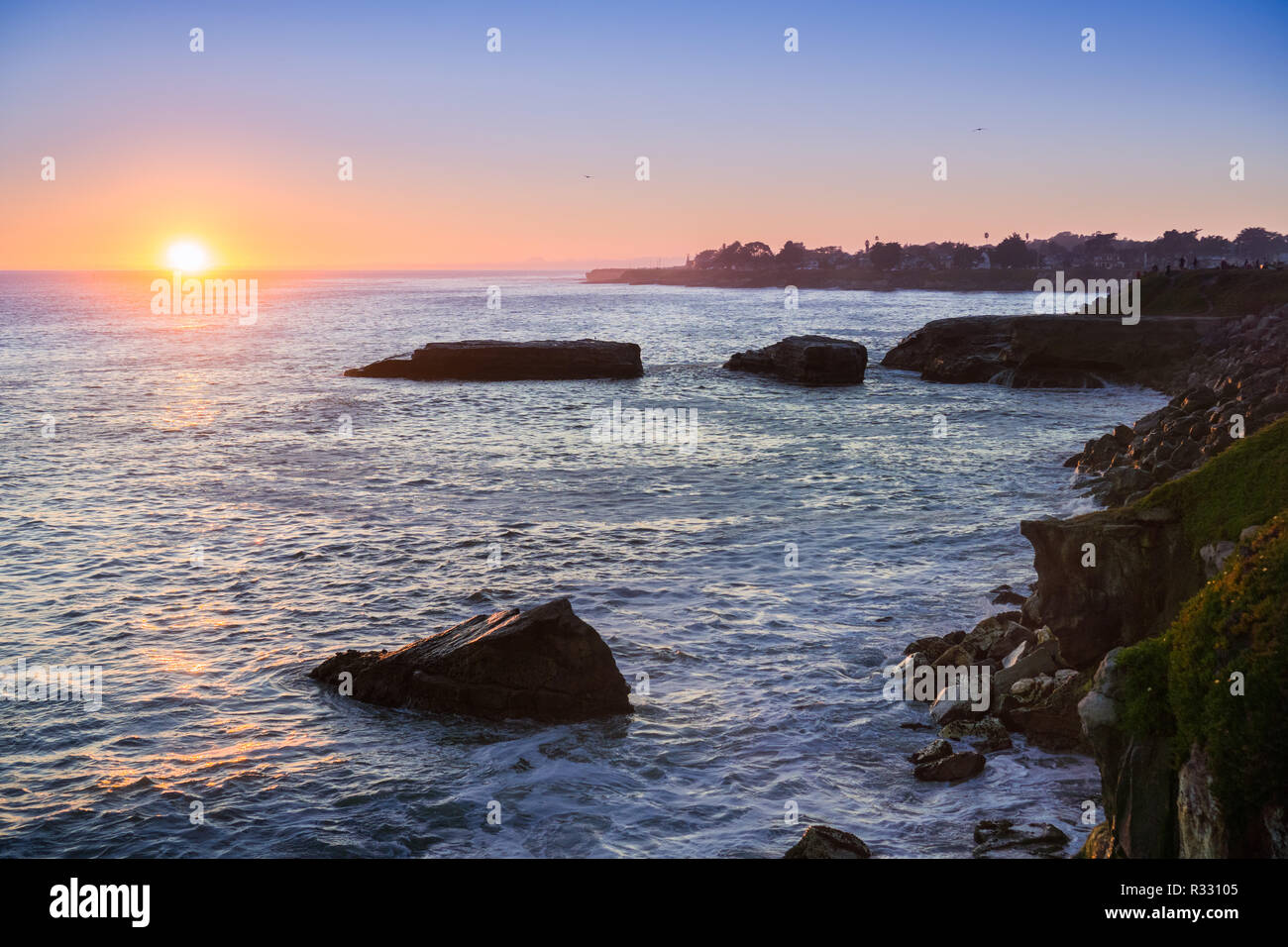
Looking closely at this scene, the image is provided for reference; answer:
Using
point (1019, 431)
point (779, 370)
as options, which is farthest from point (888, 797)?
point (779, 370)

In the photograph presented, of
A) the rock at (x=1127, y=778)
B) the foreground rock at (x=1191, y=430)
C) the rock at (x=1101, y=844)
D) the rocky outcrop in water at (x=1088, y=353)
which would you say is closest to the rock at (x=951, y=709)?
the rock at (x=1101, y=844)

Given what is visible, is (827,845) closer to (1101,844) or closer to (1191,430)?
(1101,844)

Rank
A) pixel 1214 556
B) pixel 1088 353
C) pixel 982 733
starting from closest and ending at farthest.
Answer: pixel 1214 556, pixel 982 733, pixel 1088 353

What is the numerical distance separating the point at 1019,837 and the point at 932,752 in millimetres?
2679

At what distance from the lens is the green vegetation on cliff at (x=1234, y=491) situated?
13586 mm

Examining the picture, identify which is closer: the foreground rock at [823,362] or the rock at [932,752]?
the rock at [932,752]

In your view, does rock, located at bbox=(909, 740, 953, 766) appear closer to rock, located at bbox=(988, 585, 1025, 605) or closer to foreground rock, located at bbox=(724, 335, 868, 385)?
rock, located at bbox=(988, 585, 1025, 605)

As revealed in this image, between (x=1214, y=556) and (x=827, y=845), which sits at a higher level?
(x=1214, y=556)

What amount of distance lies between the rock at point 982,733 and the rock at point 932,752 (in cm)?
60

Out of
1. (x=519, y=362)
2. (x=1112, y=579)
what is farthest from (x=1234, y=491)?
(x=519, y=362)

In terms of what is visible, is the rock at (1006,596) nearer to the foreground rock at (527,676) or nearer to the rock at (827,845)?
the foreground rock at (527,676)

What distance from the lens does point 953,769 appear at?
1477 centimetres
